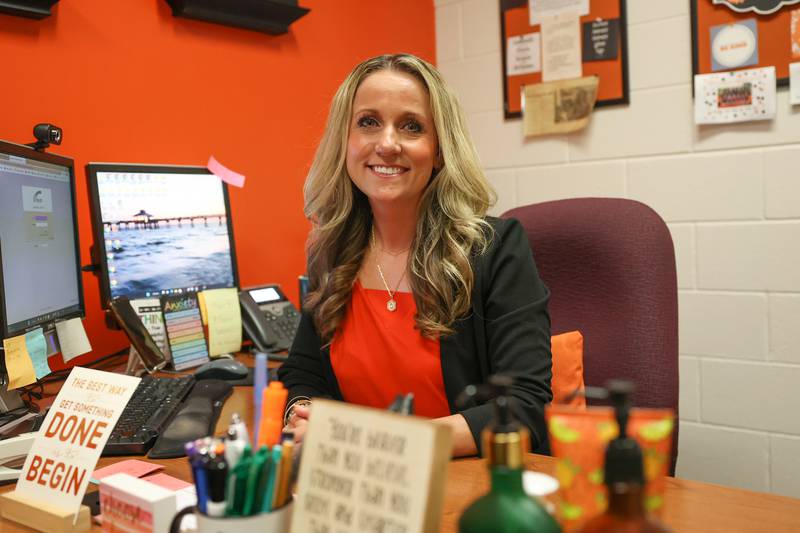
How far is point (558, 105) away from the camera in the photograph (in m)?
2.59

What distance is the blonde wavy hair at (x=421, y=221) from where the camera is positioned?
1376mm

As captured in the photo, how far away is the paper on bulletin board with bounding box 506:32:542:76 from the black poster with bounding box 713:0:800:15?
0.65m

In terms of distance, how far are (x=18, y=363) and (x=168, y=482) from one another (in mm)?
503

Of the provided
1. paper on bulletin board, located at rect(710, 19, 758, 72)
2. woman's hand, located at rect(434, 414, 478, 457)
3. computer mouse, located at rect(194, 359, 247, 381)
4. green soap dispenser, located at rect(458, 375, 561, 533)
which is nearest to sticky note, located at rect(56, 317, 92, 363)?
computer mouse, located at rect(194, 359, 247, 381)

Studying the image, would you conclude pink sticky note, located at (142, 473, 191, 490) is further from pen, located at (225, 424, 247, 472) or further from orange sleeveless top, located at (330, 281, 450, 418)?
orange sleeveless top, located at (330, 281, 450, 418)

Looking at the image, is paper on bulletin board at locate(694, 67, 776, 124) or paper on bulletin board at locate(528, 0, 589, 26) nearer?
paper on bulletin board at locate(694, 67, 776, 124)

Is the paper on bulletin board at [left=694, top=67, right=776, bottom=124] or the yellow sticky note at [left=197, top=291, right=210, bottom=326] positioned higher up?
the paper on bulletin board at [left=694, top=67, right=776, bottom=124]

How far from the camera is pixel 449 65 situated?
295 cm

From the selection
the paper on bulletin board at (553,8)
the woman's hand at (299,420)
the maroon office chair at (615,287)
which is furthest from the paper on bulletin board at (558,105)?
the woman's hand at (299,420)

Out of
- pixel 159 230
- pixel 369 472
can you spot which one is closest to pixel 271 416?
pixel 369 472

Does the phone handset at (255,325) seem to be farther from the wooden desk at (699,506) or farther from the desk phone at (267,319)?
the wooden desk at (699,506)

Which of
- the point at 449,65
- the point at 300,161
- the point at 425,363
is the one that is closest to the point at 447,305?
the point at 425,363

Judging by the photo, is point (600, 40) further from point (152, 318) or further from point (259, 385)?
point (259, 385)

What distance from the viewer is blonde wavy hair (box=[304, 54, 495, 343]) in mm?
1376
